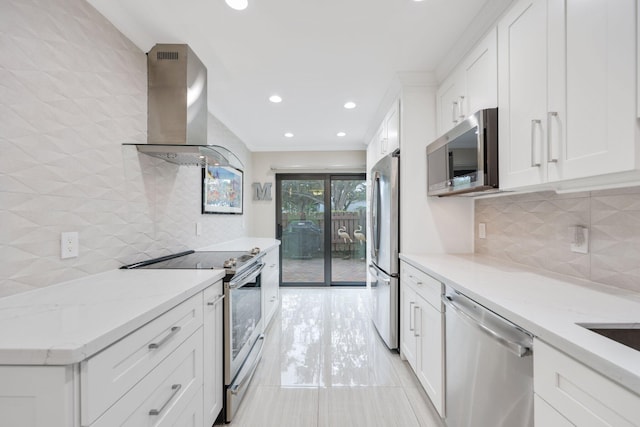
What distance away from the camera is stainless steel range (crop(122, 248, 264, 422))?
1605 mm

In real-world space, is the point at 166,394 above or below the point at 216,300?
below

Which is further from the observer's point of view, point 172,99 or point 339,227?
point 339,227

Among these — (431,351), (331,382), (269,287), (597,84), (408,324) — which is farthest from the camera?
(269,287)

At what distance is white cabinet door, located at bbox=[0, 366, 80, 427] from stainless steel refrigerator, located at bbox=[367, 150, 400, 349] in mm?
2137

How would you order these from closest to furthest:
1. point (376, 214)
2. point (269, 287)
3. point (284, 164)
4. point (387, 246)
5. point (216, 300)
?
point (216, 300)
point (387, 246)
point (376, 214)
point (269, 287)
point (284, 164)

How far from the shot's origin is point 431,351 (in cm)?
166

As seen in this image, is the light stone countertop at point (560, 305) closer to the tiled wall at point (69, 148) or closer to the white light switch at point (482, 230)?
the white light switch at point (482, 230)

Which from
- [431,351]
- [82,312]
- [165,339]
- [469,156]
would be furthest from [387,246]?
[82,312]

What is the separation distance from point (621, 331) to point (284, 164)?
4.35 meters

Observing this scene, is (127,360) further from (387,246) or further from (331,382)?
(387,246)

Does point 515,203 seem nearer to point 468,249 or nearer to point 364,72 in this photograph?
point 468,249

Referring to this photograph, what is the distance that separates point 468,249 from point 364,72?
177cm

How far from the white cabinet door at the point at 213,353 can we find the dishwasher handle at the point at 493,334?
1.29 m

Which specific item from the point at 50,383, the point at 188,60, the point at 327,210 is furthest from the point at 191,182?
the point at 327,210
